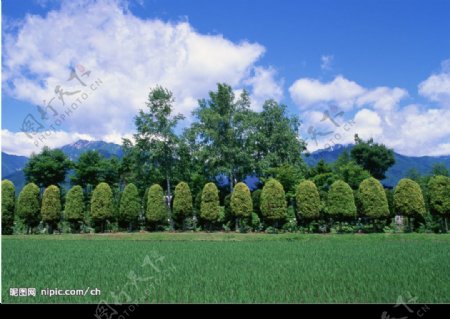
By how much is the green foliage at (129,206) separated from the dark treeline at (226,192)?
0.23ft

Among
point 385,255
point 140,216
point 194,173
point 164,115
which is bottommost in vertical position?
point 385,255

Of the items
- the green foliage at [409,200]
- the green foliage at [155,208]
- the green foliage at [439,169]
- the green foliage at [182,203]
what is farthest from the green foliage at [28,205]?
the green foliage at [439,169]

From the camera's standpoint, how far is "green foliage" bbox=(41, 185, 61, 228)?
28984 millimetres

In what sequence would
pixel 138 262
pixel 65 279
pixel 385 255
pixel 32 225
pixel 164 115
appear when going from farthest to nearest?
pixel 164 115 < pixel 32 225 < pixel 385 255 < pixel 138 262 < pixel 65 279

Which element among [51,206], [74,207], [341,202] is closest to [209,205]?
[341,202]

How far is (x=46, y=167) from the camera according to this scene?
46656mm

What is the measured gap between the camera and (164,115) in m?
34.8

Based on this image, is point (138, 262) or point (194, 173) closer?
point (138, 262)

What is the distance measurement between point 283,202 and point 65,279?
20.1 meters

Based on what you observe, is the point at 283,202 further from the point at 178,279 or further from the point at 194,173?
the point at 178,279

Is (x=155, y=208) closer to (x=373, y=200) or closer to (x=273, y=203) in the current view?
(x=273, y=203)

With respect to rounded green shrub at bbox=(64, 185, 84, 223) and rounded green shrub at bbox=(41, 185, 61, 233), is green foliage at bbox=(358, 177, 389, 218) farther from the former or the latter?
rounded green shrub at bbox=(41, 185, 61, 233)

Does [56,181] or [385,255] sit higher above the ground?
[56,181]
